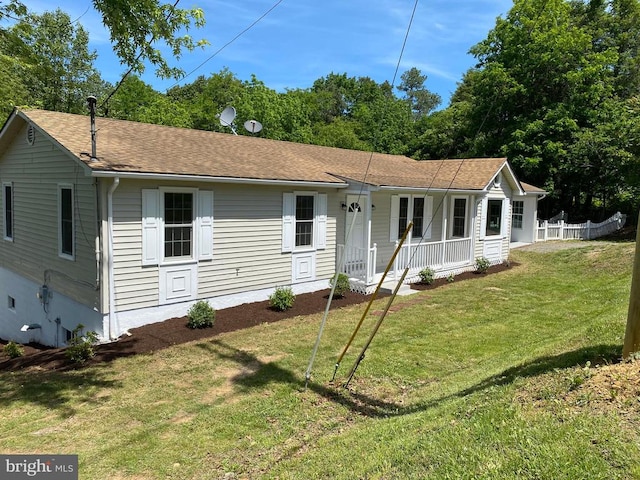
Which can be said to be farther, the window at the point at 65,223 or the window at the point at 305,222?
the window at the point at 305,222

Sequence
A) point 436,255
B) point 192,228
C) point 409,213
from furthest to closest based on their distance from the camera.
Result: point 436,255
point 409,213
point 192,228

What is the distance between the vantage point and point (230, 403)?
5.78 m

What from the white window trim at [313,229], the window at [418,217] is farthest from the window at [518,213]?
the white window trim at [313,229]

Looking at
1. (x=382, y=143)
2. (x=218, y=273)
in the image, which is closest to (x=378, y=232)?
(x=218, y=273)

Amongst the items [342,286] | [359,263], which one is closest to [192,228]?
[342,286]

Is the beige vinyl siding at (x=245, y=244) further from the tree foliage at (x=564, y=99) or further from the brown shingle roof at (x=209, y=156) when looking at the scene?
the tree foliage at (x=564, y=99)

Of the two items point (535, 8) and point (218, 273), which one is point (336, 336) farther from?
point (535, 8)

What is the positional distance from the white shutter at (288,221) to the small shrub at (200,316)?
118 inches

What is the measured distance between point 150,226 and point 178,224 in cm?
66

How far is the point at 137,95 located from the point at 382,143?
70.3 ft

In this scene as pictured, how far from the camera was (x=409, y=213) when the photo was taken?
14844 millimetres

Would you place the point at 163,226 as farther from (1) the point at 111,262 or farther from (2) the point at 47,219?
(2) the point at 47,219

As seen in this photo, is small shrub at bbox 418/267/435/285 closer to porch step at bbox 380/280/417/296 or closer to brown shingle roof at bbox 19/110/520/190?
porch step at bbox 380/280/417/296

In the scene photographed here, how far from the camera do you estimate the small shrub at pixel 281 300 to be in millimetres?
10664
